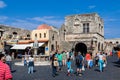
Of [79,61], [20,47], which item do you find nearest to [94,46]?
[20,47]

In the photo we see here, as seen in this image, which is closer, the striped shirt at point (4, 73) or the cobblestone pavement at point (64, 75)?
the striped shirt at point (4, 73)

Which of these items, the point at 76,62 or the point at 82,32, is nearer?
the point at 76,62

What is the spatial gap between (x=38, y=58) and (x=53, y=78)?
34.8 ft

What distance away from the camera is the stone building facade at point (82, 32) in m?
36.3

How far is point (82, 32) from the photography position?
37688mm

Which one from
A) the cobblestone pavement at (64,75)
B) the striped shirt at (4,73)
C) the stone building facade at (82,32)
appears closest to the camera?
the striped shirt at (4,73)

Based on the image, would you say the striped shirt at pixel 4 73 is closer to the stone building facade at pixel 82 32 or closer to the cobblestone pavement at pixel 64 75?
the cobblestone pavement at pixel 64 75

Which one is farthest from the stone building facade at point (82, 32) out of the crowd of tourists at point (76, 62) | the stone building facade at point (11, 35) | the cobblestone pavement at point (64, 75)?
the cobblestone pavement at point (64, 75)

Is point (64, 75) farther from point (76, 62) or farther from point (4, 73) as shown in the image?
point (4, 73)

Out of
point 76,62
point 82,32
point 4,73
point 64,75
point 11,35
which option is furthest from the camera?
point 82,32

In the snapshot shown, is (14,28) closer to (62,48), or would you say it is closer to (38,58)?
(62,48)

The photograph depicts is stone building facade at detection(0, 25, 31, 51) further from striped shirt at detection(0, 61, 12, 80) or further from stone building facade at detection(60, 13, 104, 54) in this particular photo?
striped shirt at detection(0, 61, 12, 80)

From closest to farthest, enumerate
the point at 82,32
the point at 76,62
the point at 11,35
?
the point at 76,62
the point at 11,35
the point at 82,32

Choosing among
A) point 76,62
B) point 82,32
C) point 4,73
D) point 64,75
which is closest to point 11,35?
point 82,32
